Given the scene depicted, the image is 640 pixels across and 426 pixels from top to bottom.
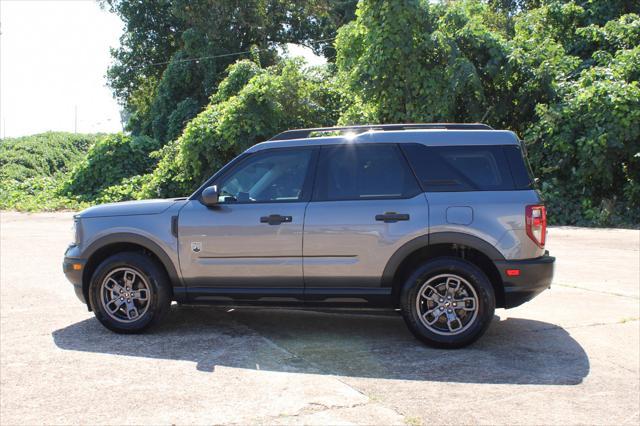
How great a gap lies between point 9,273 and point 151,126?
80.2 ft

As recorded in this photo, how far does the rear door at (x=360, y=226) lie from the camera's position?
5910 millimetres

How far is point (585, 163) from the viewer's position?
1705 centimetres

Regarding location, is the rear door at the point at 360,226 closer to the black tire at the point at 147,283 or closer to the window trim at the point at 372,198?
the window trim at the point at 372,198

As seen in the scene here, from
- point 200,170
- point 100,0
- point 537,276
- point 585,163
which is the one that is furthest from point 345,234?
point 100,0

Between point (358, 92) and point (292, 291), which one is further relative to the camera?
point (358, 92)

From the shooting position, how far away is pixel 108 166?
28.7m

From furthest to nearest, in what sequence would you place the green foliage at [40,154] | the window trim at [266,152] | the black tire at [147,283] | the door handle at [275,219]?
the green foliage at [40,154] < the black tire at [147,283] < the window trim at [266,152] < the door handle at [275,219]

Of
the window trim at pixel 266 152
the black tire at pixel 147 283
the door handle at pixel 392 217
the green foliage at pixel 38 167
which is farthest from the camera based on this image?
the green foliage at pixel 38 167

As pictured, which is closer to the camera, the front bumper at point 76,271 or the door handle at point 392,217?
the door handle at point 392,217

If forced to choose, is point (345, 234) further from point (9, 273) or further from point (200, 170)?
point (200, 170)

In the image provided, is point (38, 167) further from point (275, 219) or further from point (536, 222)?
point (536, 222)

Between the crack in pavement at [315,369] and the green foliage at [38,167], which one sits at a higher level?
the green foliage at [38,167]

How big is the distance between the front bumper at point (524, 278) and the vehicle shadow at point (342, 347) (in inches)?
19.5

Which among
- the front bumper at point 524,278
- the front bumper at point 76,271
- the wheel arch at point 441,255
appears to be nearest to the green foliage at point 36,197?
the front bumper at point 76,271
